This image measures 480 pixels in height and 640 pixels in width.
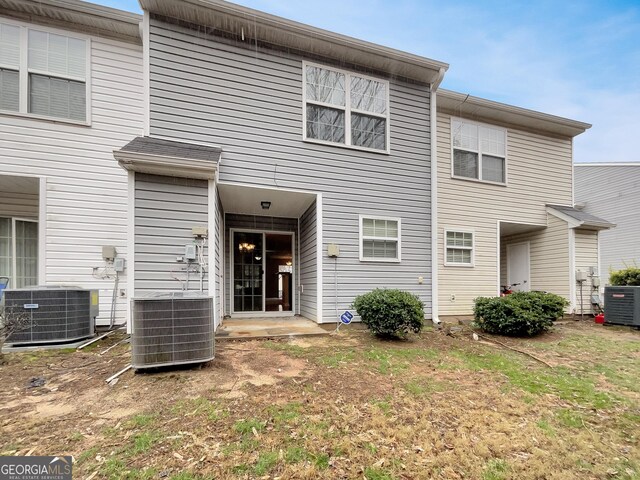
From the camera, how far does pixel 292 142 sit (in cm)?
636

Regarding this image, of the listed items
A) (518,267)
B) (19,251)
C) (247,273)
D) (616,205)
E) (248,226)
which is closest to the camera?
(19,251)

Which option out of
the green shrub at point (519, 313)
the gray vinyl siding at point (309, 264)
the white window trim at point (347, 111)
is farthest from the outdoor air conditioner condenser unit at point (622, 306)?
the gray vinyl siding at point (309, 264)

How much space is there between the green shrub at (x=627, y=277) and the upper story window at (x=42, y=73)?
1406cm

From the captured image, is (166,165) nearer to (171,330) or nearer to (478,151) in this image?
(171,330)

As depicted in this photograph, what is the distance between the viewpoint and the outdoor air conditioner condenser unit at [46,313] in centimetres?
452

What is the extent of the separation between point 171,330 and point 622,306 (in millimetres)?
10161

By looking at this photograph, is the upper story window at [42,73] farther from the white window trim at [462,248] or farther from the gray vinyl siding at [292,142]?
the white window trim at [462,248]

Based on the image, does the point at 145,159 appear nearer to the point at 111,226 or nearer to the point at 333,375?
the point at 111,226

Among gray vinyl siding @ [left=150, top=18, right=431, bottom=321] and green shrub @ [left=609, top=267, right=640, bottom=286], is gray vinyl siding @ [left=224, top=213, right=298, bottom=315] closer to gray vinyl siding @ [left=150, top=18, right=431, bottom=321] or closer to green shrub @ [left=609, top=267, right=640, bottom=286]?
gray vinyl siding @ [left=150, top=18, right=431, bottom=321]

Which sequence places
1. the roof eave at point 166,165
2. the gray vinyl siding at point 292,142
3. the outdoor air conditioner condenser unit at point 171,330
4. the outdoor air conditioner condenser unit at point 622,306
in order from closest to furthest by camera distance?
the outdoor air conditioner condenser unit at point 171,330
the roof eave at point 166,165
the gray vinyl siding at point 292,142
the outdoor air conditioner condenser unit at point 622,306

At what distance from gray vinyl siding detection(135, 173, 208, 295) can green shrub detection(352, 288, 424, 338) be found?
115 inches

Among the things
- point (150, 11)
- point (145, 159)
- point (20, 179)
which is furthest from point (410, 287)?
point (20, 179)

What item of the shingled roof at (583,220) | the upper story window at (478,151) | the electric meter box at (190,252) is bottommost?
the electric meter box at (190,252)

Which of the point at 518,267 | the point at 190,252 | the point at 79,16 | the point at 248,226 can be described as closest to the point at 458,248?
the point at 518,267
